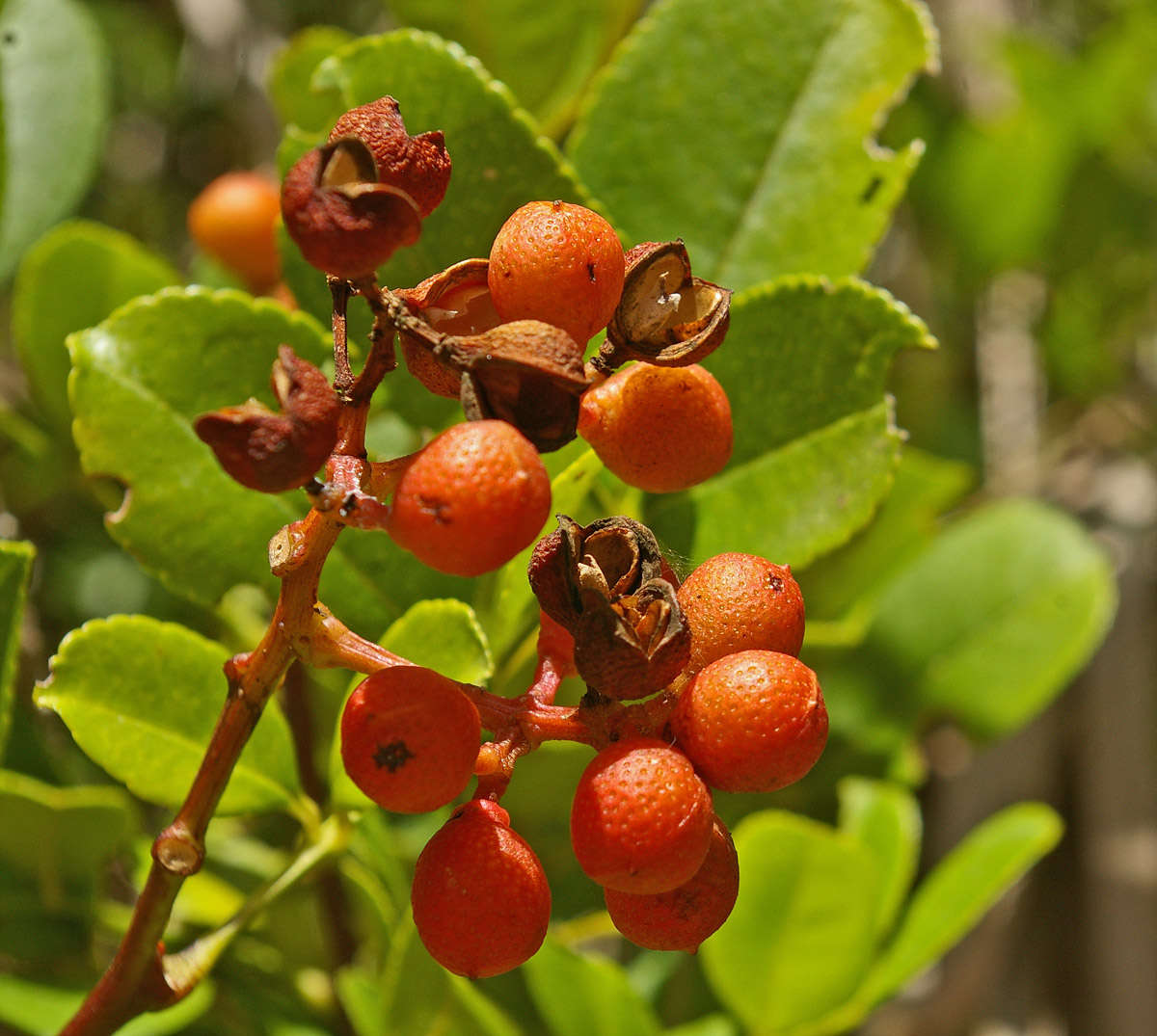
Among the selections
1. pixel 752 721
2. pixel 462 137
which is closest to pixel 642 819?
pixel 752 721

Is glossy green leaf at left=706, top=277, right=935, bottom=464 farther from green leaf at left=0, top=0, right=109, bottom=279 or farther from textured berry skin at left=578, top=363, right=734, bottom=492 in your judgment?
green leaf at left=0, top=0, right=109, bottom=279

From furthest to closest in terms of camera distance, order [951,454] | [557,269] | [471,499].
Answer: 1. [951,454]
2. [557,269]
3. [471,499]

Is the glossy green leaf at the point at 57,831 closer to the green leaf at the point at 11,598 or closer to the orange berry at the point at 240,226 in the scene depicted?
the green leaf at the point at 11,598

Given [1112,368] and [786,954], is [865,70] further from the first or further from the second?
[1112,368]

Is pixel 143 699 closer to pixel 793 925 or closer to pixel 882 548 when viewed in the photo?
pixel 793 925

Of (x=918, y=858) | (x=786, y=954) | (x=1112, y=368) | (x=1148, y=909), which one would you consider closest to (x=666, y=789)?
(x=786, y=954)

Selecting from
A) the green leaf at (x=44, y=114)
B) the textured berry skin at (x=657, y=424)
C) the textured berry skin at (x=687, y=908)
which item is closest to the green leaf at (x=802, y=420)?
the textured berry skin at (x=657, y=424)
